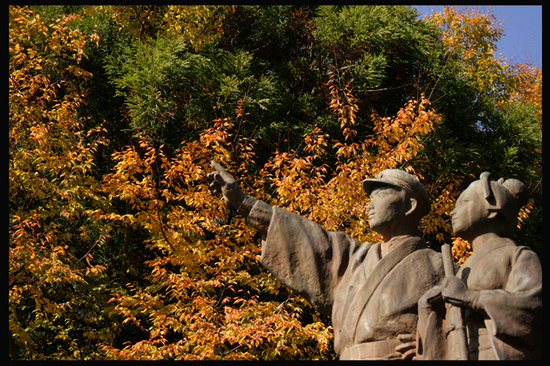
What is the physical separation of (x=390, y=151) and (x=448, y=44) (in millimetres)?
4821

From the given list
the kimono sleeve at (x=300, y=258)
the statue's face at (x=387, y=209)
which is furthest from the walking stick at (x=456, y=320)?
the kimono sleeve at (x=300, y=258)

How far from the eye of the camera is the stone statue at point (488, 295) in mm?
3537

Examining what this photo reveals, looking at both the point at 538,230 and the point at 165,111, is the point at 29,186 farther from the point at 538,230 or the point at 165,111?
the point at 538,230

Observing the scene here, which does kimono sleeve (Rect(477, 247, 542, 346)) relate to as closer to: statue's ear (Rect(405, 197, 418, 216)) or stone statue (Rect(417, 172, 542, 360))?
stone statue (Rect(417, 172, 542, 360))

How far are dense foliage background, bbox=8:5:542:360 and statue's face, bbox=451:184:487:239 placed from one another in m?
3.59

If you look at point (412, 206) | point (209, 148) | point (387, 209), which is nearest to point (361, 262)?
point (387, 209)


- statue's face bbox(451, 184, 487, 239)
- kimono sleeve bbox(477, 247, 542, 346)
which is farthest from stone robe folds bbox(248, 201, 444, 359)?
kimono sleeve bbox(477, 247, 542, 346)

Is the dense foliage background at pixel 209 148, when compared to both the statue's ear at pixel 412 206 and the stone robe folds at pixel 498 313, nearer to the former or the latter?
the statue's ear at pixel 412 206

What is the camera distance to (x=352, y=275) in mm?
4367

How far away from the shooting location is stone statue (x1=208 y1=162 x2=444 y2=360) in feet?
13.2

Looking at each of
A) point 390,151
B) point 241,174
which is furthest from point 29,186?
point 390,151

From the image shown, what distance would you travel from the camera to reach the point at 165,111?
10.3m

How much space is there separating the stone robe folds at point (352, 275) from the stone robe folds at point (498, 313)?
22cm

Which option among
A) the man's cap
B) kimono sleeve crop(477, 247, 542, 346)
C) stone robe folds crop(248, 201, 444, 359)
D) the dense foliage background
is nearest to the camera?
kimono sleeve crop(477, 247, 542, 346)
